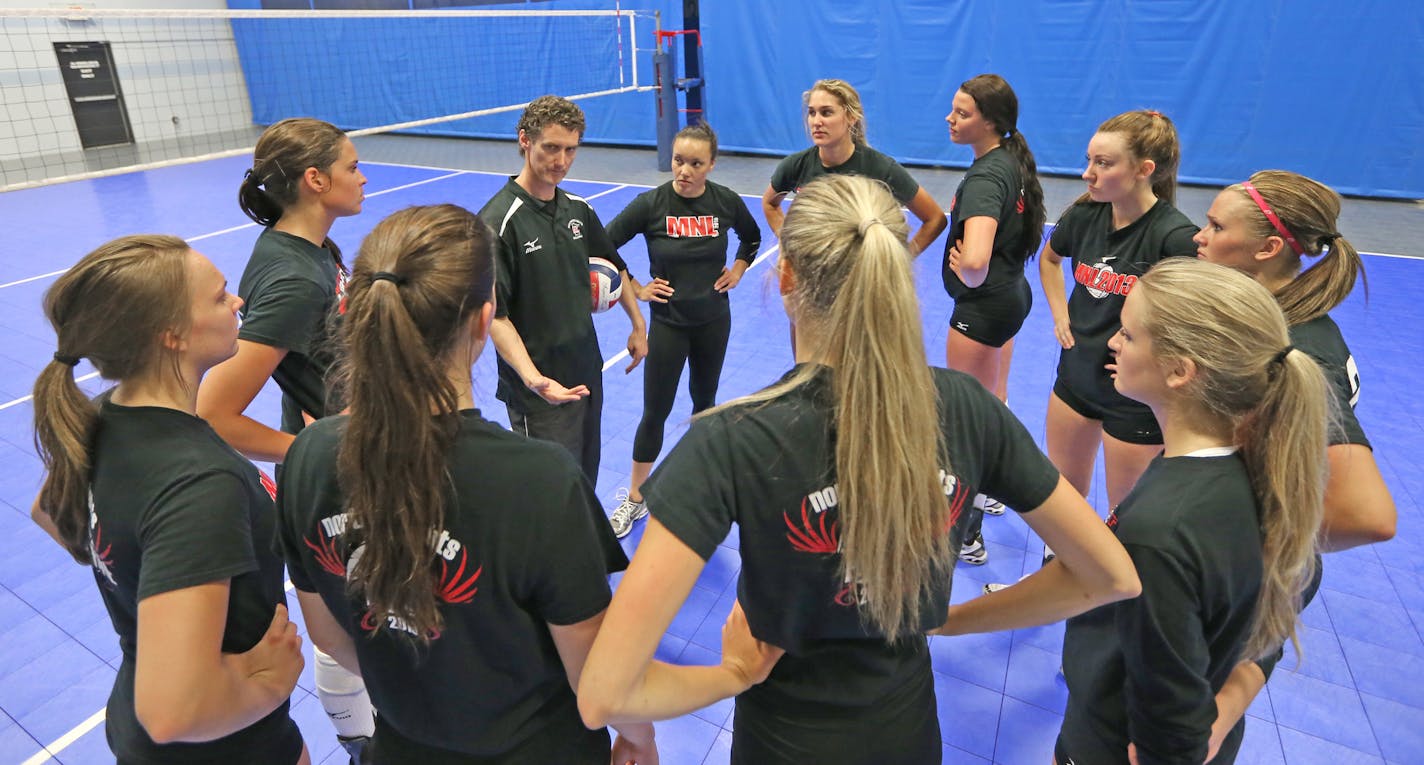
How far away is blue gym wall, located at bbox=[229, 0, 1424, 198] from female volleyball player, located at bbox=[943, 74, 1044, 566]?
8.07 meters

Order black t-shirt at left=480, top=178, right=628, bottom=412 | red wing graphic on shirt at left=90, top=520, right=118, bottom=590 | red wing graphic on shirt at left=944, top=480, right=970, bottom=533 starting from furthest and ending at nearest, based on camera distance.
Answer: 1. black t-shirt at left=480, top=178, right=628, bottom=412
2. red wing graphic on shirt at left=90, top=520, right=118, bottom=590
3. red wing graphic on shirt at left=944, top=480, right=970, bottom=533

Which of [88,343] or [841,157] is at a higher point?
[88,343]

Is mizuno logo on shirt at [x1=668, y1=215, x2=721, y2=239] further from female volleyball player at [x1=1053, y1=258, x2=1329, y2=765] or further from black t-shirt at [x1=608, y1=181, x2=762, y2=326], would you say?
female volleyball player at [x1=1053, y1=258, x2=1329, y2=765]

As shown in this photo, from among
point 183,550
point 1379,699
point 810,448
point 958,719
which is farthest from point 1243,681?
point 183,550

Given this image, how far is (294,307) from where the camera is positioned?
2.15 m

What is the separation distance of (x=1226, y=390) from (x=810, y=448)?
82 cm

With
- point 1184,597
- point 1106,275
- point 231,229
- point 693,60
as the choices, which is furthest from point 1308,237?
point 693,60

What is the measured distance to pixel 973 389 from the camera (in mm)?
1312

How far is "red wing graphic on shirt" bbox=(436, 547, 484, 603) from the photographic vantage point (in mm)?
1266

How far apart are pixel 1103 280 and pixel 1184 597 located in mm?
1716

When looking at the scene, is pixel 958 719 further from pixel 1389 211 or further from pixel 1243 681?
pixel 1389 211

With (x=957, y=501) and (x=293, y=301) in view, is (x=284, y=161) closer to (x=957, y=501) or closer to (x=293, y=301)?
(x=293, y=301)

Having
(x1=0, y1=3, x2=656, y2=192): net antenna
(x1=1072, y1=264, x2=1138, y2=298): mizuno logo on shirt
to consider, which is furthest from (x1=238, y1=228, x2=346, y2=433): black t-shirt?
(x1=0, y1=3, x2=656, y2=192): net antenna

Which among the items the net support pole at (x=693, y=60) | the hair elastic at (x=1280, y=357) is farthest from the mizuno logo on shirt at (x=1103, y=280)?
the net support pole at (x=693, y=60)
